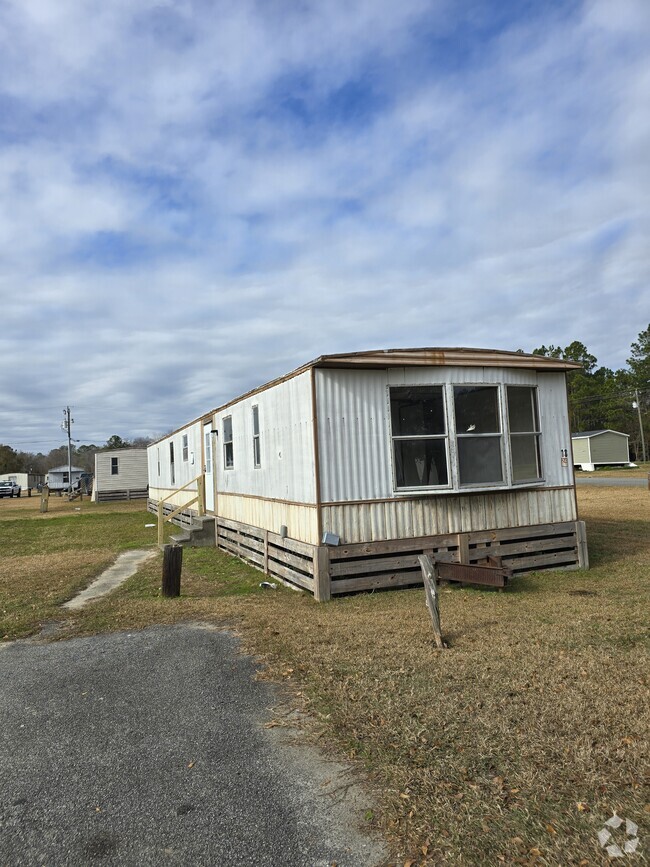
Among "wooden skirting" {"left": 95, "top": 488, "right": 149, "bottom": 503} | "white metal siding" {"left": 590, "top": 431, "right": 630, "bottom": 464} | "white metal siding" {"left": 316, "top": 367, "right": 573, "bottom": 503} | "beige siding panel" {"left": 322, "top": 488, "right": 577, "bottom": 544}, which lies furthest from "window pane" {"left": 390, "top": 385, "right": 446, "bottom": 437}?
"white metal siding" {"left": 590, "top": 431, "right": 630, "bottom": 464}

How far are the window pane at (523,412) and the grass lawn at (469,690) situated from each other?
225 cm

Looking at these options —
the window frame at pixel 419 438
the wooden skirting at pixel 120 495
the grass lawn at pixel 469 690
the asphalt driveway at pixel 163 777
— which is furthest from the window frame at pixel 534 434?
the wooden skirting at pixel 120 495

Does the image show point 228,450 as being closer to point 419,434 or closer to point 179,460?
point 419,434

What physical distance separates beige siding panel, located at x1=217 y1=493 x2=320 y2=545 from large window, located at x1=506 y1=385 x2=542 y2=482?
3327 millimetres

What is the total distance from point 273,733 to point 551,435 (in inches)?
271

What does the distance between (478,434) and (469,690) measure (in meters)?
4.69

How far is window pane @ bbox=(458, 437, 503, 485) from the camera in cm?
829

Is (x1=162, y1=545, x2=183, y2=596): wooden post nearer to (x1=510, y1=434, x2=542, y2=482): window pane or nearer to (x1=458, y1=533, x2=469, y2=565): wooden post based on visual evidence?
(x1=458, y1=533, x2=469, y2=565): wooden post

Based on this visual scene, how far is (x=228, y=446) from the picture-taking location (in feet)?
41.9

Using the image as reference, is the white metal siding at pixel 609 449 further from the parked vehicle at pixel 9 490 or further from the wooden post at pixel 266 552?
the parked vehicle at pixel 9 490

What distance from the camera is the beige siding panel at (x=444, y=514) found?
782 centimetres

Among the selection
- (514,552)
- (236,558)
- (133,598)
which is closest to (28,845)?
(133,598)

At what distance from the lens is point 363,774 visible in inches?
126

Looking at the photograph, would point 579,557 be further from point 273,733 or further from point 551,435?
point 273,733
